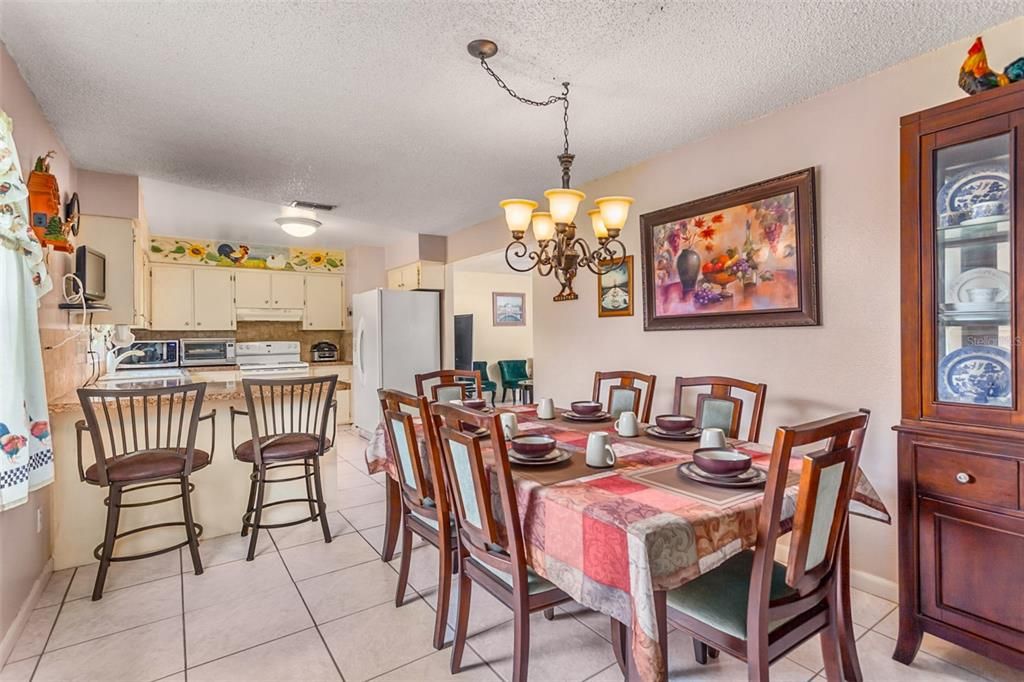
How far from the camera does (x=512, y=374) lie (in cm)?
765

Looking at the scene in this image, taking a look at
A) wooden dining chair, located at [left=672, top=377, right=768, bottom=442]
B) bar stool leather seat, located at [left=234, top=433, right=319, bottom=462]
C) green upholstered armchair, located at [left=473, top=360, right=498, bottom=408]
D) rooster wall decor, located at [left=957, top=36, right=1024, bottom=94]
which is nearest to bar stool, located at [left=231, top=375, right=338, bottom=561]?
bar stool leather seat, located at [left=234, top=433, right=319, bottom=462]

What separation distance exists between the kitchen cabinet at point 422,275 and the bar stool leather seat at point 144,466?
131 inches

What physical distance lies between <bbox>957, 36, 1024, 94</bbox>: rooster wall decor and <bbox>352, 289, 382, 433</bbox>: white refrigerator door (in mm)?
4668

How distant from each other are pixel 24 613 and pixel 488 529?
2.10 meters

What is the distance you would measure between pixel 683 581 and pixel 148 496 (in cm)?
302

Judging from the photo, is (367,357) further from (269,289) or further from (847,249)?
(847,249)

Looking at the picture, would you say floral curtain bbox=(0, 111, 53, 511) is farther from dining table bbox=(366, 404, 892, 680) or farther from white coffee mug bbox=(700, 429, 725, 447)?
white coffee mug bbox=(700, 429, 725, 447)

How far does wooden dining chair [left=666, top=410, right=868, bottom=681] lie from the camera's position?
4.12 feet

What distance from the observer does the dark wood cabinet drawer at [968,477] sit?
1.57 meters

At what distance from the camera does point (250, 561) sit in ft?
8.83

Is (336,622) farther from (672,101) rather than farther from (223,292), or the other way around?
(223,292)

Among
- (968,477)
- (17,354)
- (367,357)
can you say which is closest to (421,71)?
(17,354)

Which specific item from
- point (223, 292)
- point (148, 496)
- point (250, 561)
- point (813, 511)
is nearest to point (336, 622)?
point (250, 561)

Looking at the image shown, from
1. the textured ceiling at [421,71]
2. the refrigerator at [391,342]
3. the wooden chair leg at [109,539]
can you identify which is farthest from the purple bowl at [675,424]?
the refrigerator at [391,342]
